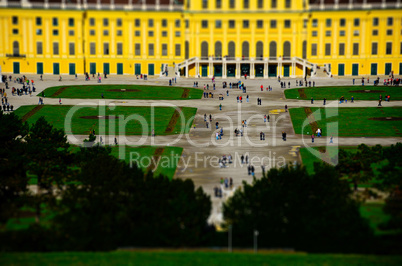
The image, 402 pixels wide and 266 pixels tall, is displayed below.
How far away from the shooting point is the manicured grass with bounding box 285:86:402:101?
132125 millimetres

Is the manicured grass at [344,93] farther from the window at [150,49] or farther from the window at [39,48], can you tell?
the window at [39,48]

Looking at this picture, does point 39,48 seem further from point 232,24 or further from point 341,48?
point 341,48

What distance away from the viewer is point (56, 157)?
77.2m

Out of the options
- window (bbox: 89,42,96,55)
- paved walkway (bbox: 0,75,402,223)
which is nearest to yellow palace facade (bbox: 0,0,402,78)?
window (bbox: 89,42,96,55)

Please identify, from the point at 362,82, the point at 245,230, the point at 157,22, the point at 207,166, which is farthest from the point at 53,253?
the point at 157,22

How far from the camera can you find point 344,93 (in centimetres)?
13612

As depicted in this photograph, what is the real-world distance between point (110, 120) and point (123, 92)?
1032 inches

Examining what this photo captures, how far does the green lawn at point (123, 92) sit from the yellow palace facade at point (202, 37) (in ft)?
68.5

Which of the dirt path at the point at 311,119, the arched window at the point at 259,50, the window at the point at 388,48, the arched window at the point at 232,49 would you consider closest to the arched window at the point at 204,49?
the arched window at the point at 232,49

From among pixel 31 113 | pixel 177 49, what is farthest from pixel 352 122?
pixel 177 49

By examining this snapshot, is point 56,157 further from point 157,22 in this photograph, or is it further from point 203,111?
point 157,22

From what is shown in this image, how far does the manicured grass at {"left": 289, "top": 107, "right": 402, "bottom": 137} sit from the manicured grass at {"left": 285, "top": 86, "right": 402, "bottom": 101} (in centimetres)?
1110

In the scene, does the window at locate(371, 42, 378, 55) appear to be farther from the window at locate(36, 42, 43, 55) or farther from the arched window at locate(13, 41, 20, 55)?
the arched window at locate(13, 41, 20, 55)

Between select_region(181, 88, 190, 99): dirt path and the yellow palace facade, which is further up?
the yellow palace facade
